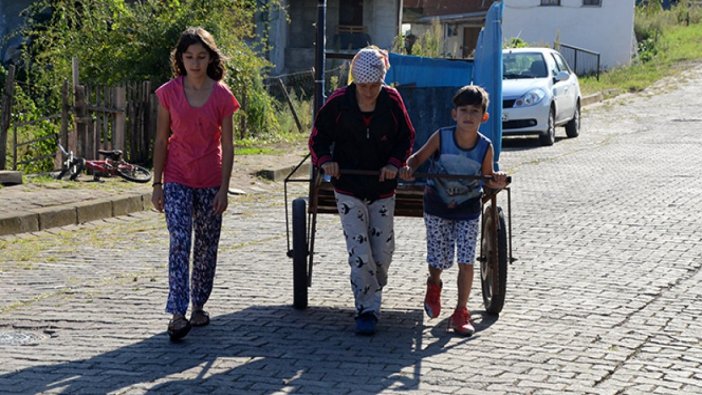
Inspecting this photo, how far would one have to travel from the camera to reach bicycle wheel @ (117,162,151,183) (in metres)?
15.1

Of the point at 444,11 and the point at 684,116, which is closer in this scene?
the point at 684,116

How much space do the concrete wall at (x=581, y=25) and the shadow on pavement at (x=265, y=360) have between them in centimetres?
3610

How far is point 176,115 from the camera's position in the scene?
7.28 metres

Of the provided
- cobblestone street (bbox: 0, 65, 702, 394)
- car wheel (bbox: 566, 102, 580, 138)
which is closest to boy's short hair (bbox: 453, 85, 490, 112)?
cobblestone street (bbox: 0, 65, 702, 394)

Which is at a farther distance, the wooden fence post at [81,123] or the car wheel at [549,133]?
the car wheel at [549,133]

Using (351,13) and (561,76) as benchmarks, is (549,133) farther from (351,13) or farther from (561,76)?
(351,13)

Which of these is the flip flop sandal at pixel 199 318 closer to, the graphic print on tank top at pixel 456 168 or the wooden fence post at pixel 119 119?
the graphic print on tank top at pixel 456 168

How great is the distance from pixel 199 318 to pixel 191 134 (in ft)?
Answer: 3.79

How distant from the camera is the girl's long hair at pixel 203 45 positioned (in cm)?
726

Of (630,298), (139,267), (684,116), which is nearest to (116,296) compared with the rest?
(139,267)

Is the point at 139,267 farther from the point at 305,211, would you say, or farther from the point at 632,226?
the point at 632,226

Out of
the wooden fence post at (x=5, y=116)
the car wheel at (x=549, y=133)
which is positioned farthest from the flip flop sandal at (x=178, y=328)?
the car wheel at (x=549, y=133)

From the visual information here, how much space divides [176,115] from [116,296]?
193 cm

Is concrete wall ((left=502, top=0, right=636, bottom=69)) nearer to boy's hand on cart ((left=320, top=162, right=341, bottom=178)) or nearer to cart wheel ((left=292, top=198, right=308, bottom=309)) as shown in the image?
cart wheel ((left=292, top=198, right=308, bottom=309))
